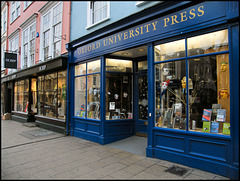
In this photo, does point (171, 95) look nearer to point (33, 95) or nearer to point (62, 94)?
→ point (62, 94)

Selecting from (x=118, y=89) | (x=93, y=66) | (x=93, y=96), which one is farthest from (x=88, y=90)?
(x=118, y=89)

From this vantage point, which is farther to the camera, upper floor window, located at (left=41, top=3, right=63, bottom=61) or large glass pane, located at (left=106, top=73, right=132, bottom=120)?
upper floor window, located at (left=41, top=3, right=63, bottom=61)

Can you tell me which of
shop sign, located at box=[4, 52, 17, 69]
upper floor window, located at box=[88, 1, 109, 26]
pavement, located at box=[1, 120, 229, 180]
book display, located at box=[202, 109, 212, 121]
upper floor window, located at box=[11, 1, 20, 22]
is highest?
upper floor window, located at box=[11, 1, 20, 22]

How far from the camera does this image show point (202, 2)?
447 centimetres

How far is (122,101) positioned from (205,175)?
14.1 ft

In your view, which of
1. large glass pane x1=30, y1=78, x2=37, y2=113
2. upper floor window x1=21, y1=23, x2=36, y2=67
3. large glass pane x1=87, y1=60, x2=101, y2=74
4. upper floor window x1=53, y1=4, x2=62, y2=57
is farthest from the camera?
large glass pane x1=30, y1=78, x2=37, y2=113

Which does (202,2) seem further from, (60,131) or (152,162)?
(60,131)

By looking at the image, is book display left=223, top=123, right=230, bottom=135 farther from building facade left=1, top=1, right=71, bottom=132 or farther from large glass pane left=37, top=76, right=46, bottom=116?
large glass pane left=37, top=76, right=46, bottom=116

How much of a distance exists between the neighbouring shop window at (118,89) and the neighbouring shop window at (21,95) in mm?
8691

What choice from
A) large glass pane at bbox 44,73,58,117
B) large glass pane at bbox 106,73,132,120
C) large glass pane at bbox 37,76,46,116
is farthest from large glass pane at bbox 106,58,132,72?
Answer: large glass pane at bbox 37,76,46,116

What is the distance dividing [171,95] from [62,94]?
6063mm

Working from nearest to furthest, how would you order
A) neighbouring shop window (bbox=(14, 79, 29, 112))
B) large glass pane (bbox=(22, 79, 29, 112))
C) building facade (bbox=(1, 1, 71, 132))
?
1. building facade (bbox=(1, 1, 71, 132))
2. large glass pane (bbox=(22, 79, 29, 112))
3. neighbouring shop window (bbox=(14, 79, 29, 112))

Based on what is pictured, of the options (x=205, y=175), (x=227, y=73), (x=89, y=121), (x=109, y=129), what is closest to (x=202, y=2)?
(x=227, y=73)

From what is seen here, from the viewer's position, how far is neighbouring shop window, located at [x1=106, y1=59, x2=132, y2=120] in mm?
7449
